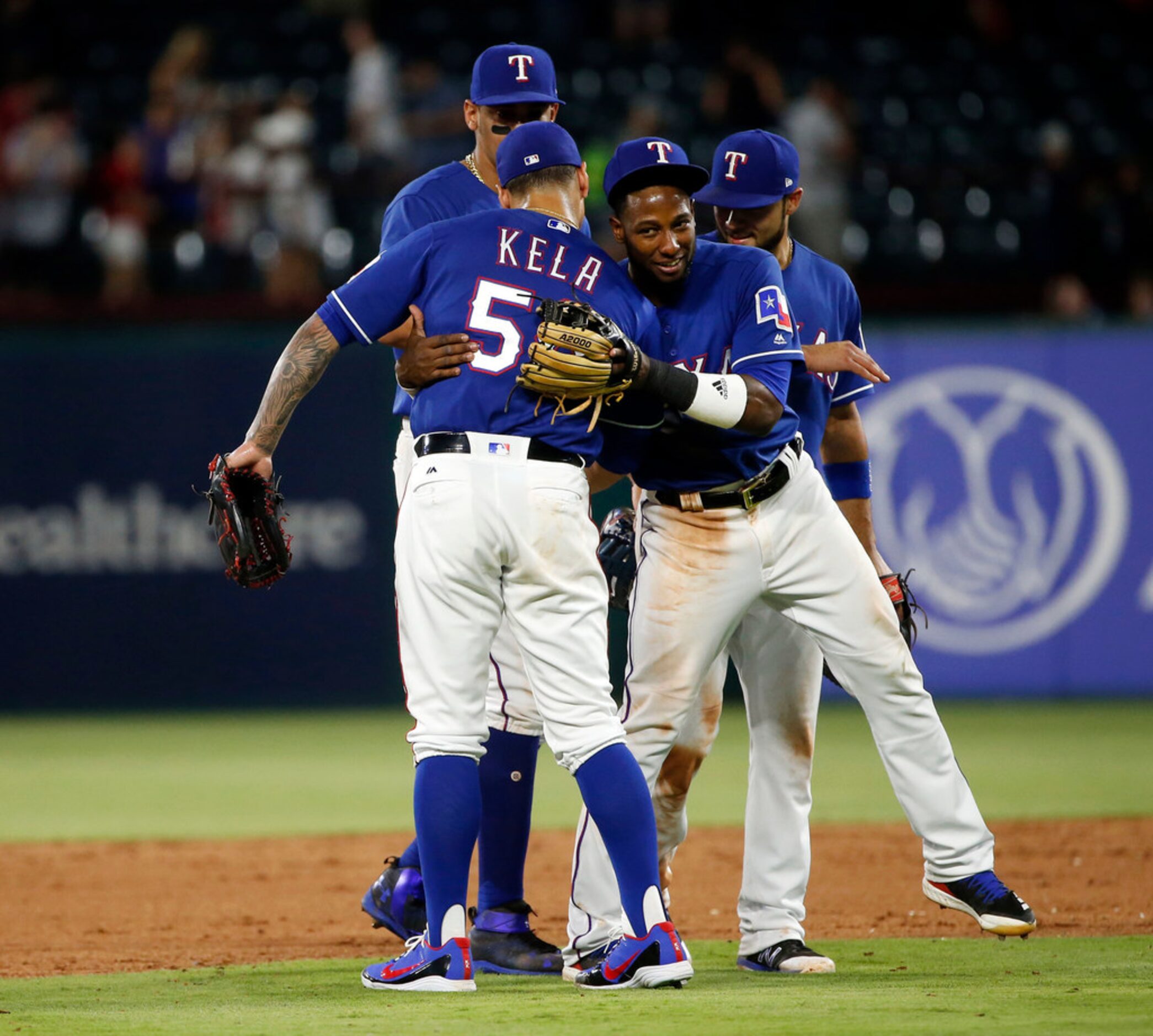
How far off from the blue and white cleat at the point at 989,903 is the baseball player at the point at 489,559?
922 millimetres

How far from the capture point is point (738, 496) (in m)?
4.46

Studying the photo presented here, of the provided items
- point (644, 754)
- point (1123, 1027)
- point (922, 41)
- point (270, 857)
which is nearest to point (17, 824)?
point (270, 857)

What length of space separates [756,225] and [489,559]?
1.40 meters

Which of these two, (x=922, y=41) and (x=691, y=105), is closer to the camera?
(x=691, y=105)

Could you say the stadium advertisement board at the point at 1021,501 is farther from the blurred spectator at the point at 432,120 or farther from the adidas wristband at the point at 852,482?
the adidas wristband at the point at 852,482

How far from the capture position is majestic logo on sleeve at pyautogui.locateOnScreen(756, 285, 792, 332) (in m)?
4.31

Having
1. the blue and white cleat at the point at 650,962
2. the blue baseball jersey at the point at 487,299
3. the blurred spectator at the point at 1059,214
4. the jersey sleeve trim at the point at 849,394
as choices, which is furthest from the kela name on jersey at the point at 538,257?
the blurred spectator at the point at 1059,214

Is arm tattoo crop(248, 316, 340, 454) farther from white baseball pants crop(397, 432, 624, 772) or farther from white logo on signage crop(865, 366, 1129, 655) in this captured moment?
white logo on signage crop(865, 366, 1129, 655)

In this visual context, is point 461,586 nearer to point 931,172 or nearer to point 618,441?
point 618,441

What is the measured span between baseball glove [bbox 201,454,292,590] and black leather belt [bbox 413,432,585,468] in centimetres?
50

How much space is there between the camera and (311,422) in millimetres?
10875

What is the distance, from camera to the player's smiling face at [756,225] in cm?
480

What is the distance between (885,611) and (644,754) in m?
0.75

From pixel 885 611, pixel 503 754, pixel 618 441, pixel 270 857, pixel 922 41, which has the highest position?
pixel 922 41
